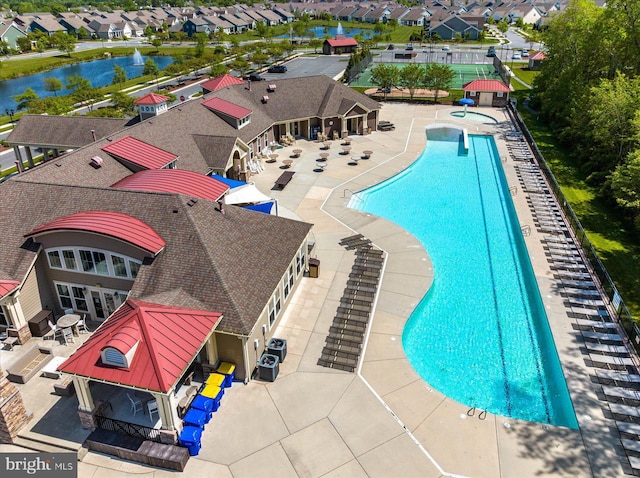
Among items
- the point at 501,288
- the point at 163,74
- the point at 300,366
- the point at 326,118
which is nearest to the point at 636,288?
the point at 501,288

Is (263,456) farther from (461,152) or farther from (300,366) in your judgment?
(461,152)

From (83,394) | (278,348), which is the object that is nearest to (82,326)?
(83,394)

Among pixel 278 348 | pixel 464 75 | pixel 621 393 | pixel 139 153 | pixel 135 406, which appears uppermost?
pixel 139 153

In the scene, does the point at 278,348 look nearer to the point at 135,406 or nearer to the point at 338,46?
the point at 135,406

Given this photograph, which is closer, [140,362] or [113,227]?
[140,362]

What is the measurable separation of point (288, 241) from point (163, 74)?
80.2 m

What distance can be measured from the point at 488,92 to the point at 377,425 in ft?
185

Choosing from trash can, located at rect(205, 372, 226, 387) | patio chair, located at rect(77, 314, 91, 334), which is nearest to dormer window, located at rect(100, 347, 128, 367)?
trash can, located at rect(205, 372, 226, 387)

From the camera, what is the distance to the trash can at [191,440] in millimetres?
16281

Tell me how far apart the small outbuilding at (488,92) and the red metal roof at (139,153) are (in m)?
45.7

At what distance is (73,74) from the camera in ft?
358

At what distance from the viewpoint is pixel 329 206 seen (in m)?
35.4

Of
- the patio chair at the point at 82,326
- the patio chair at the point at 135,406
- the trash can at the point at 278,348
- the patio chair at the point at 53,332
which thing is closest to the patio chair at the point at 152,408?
the patio chair at the point at 135,406

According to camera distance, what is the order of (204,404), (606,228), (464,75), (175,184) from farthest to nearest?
(464,75) < (606,228) < (175,184) < (204,404)
